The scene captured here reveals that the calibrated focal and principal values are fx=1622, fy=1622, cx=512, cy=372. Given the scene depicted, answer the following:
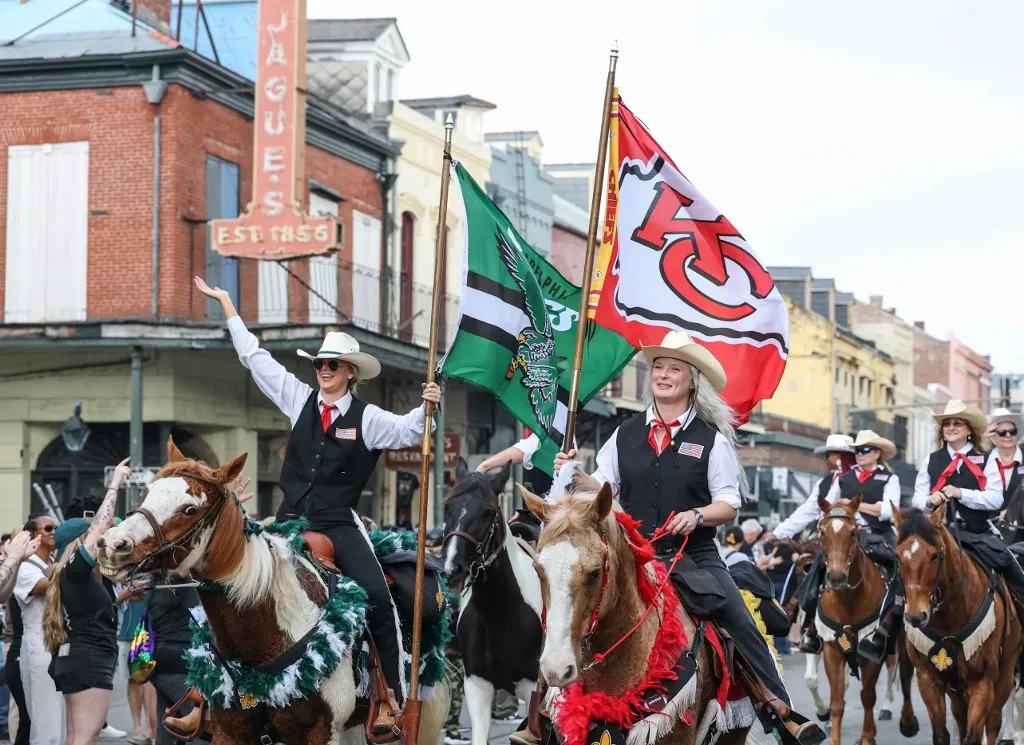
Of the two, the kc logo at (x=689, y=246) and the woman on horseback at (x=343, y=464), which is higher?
the kc logo at (x=689, y=246)

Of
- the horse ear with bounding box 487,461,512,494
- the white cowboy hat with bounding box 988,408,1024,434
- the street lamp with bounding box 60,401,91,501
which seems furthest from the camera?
the street lamp with bounding box 60,401,91,501

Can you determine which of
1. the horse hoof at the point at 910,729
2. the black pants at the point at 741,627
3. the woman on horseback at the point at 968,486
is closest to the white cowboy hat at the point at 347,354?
the black pants at the point at 741,627

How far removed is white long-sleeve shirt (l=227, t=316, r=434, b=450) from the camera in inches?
354

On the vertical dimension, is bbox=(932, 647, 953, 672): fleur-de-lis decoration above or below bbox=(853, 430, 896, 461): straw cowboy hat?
below

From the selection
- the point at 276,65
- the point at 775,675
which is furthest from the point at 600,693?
the point at 276,65

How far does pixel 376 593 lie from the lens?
28.7 feet

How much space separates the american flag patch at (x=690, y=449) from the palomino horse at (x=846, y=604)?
6.54m

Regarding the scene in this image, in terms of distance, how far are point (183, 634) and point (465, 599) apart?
2.11 meters

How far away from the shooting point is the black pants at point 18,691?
1202 centimetres

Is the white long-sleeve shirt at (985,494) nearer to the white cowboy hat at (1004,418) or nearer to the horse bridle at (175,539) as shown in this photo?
the white cowboy hat at (1004,418)

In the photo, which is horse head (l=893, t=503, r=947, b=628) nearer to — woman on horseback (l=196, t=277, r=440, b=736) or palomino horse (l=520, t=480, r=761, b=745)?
woman on horseback (l=196, t=277, r=440, b=736)

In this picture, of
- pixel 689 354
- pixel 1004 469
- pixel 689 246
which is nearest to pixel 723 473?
pixel 689 354

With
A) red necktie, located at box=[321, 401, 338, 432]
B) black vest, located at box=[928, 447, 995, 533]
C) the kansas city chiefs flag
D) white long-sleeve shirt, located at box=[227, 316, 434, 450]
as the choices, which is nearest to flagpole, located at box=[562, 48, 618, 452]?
the kansas city chiefs flag

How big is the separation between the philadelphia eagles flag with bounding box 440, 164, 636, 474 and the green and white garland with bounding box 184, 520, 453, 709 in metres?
1.80
